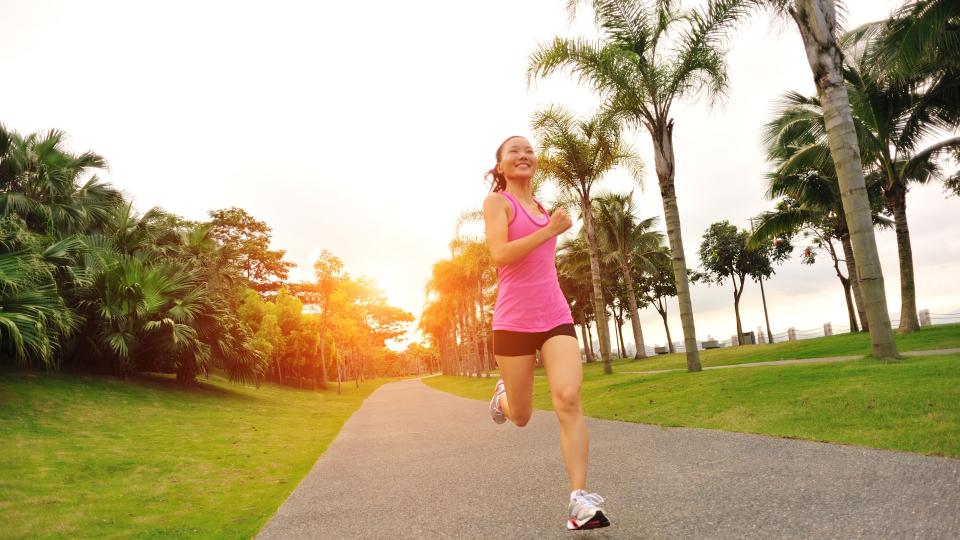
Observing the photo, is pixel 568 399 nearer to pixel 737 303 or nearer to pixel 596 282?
pixel 596 282

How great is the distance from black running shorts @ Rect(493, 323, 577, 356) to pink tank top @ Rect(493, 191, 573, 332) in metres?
0.02

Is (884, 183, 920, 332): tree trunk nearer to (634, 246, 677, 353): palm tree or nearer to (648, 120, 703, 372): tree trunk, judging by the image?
(648, 120, 703, 372): tree trunk

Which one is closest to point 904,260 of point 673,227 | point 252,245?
point 673,227

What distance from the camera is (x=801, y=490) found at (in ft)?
10.7

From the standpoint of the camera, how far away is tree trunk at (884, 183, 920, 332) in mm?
17062

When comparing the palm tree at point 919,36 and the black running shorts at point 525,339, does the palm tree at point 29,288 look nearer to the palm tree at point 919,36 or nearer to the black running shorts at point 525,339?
the black running shorts at point 525,339

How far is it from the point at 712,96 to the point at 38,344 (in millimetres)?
16590

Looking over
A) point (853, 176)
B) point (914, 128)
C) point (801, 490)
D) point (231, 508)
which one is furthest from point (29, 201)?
point (914, 128)

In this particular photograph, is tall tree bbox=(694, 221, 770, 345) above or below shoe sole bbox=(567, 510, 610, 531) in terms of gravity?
above

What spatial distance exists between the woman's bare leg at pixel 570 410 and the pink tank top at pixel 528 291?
21 cm

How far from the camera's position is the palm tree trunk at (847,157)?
9219mm

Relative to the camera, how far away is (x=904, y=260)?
17.1 metres

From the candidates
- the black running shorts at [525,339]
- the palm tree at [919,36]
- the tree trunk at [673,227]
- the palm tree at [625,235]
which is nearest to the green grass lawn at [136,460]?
the black running shorts at [525,339]

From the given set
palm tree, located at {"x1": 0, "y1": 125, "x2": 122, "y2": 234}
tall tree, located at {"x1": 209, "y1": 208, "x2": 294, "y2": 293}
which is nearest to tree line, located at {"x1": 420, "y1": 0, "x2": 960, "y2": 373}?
palm tree, located at {"x1": 0, "y1": 125, "x2": 122, "y2": 234}
